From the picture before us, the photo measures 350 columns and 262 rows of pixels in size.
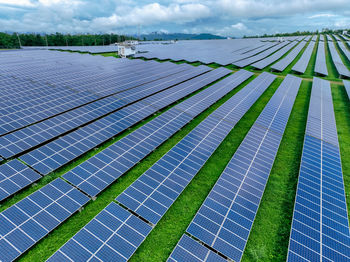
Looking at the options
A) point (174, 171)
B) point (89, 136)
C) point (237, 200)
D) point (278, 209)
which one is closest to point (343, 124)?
point (278, 209)

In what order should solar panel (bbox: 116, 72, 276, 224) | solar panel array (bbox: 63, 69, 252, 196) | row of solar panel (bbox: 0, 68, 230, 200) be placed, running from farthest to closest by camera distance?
1. solar panel array (bbox: 63, 69, 252, 196)
2. row of solar panel (bbox: 0, 68, 230, 200)
3. solar panel (bbox: 116, 72, 276, 224)

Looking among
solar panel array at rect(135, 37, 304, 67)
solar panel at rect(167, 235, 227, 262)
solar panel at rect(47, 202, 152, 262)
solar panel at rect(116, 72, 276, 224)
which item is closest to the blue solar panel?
solar panel at rect(47, 202, 152, 262)

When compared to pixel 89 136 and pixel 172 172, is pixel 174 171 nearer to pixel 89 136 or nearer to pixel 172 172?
pixel 172 172

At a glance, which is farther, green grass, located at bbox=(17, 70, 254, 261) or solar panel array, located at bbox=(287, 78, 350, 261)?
solar panel array, located at bbox=(287, 78, 350, 261)

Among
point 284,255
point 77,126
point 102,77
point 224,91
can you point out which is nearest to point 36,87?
point 102,77

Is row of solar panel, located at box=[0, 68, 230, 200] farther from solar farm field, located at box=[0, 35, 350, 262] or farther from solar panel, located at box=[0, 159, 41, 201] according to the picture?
solar farm field, located at box=[0, 35, 350, 262]

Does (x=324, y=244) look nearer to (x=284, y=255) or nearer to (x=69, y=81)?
(x=284, y=255)

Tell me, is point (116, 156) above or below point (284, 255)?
above
